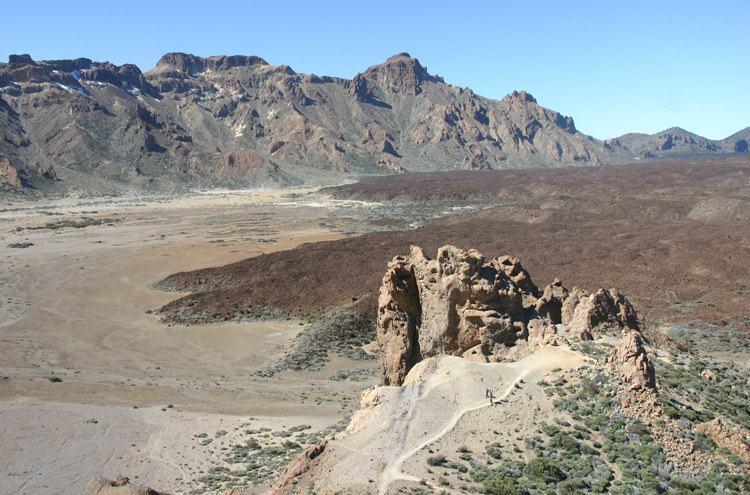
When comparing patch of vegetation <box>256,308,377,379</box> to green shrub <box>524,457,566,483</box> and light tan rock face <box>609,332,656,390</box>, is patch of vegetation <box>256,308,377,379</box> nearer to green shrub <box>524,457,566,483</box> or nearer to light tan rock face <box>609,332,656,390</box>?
green shrub <box>524,457,566,483</box>

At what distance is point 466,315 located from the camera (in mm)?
17125

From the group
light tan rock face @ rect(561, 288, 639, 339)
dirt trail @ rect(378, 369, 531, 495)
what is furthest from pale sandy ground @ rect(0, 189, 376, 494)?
light tan rock face @ rect(561, 288, 639, 339)

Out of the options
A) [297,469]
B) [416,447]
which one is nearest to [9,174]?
[297,469]

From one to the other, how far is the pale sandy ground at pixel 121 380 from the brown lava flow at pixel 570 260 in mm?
4625


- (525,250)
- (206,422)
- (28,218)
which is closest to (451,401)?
(206,422)

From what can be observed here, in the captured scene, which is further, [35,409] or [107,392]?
[107,392]

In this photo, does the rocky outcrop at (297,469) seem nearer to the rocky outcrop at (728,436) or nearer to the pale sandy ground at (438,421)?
the pale sandy ground at (438,421)

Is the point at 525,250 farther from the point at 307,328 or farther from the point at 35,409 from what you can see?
the point at 35,409

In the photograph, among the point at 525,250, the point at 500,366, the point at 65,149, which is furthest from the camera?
the point at 65,149

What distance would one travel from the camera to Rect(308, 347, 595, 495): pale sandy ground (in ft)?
35.3

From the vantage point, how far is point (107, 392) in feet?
69.5

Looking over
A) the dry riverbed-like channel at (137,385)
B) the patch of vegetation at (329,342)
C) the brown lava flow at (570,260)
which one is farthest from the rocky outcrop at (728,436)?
the brown lava flow at (570,260)

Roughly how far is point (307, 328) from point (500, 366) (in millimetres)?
17500

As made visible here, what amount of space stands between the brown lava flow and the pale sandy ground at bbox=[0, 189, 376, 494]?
15.2 ft
